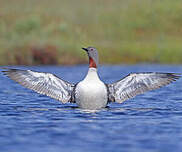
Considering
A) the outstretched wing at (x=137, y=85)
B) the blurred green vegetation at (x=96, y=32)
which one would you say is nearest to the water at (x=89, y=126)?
the outstretched wing at (x=137, y=85)

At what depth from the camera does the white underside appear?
11.2 meters

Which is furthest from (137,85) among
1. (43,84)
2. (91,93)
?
(43,84)

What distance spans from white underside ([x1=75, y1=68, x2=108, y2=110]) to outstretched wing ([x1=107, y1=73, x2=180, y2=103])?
1.69 feet

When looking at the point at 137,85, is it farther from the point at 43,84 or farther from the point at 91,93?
the point at 43,84

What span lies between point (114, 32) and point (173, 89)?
26106 mm

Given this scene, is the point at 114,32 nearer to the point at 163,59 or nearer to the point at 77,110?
the point at 163,59

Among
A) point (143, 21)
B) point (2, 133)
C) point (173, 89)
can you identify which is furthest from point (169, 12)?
point (2, 133)

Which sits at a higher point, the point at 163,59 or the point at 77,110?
the point at 163,59

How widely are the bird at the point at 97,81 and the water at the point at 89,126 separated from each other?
0.91 ft

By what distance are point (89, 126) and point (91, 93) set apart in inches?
65.2

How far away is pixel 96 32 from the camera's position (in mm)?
42906

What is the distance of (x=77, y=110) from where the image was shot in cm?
1172

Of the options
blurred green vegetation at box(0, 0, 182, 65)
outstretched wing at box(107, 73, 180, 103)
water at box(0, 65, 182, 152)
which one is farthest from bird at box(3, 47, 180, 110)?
blurred green vegetation at box(0, 0, 182, 65)

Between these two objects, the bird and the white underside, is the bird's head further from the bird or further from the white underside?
the white underside
